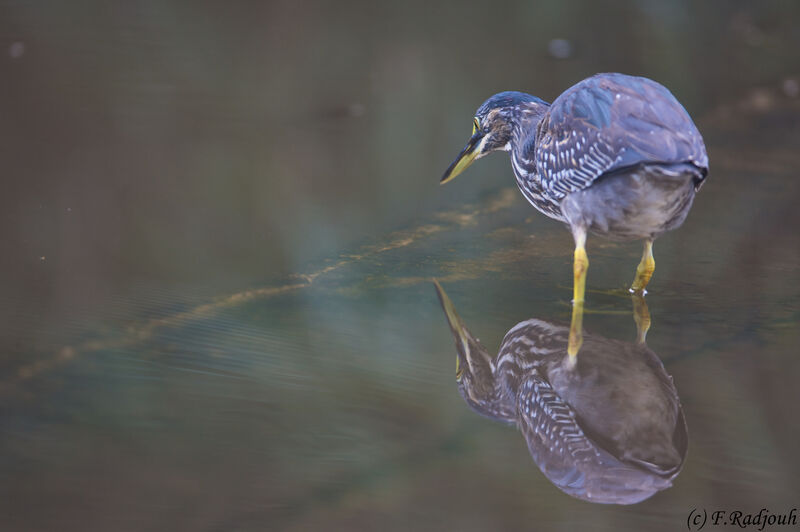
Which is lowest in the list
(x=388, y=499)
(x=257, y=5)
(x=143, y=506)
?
(x=388, y=499)

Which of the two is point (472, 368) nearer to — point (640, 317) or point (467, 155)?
point (640, 317)

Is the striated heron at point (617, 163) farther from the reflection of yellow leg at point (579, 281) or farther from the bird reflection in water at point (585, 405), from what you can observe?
the bird reflection in water at point (585, 405)

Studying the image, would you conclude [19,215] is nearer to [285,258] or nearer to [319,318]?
[285,258]

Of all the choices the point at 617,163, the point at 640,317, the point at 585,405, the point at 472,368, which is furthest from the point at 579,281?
the point at 585,405

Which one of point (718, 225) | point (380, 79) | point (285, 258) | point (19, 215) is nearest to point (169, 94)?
point (380, 79)
